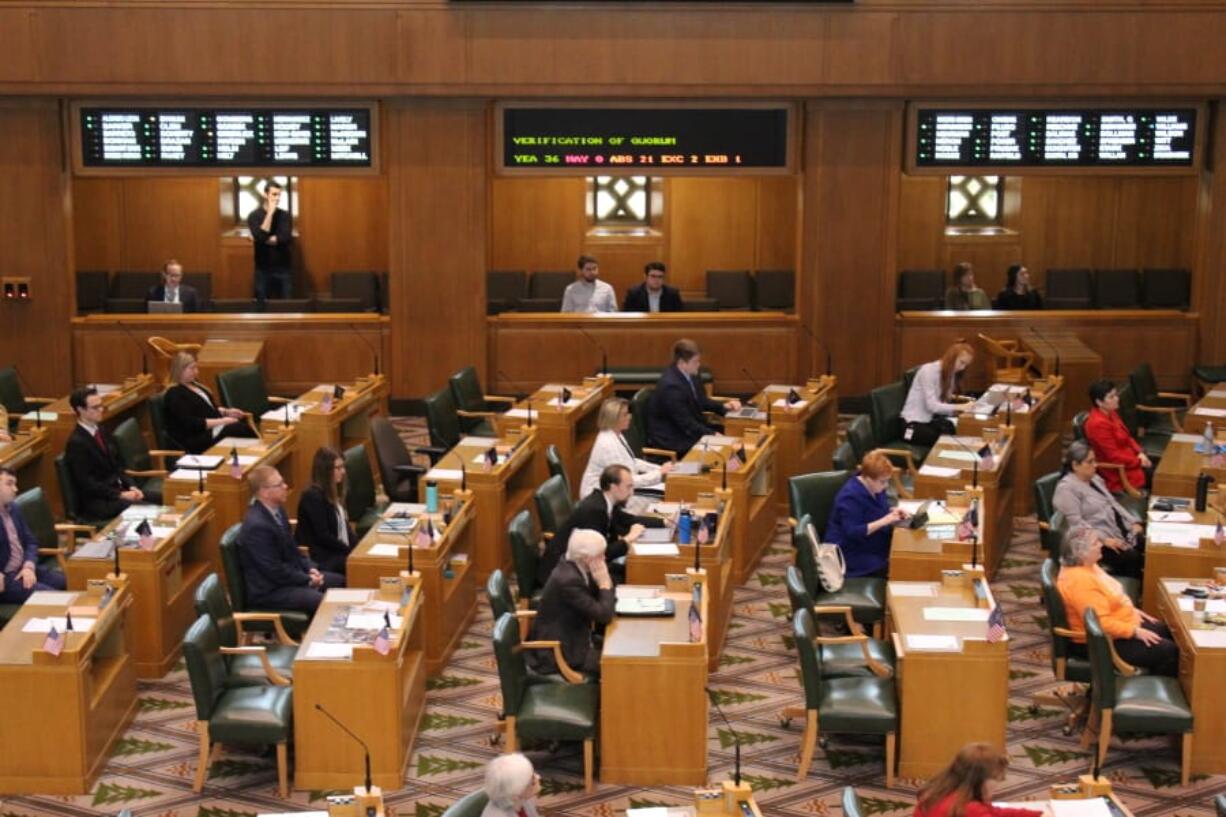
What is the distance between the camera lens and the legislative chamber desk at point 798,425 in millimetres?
13609

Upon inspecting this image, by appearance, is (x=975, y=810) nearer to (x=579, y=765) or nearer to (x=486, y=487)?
(x=579, y=765)

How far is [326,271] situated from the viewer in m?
19.6

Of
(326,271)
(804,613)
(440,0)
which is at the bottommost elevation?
(804,613)

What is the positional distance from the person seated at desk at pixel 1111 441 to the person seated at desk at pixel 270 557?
5660mm

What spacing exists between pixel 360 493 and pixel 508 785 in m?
5.21

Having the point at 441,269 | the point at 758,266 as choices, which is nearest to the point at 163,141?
the point at 441,269

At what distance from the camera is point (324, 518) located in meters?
10.5

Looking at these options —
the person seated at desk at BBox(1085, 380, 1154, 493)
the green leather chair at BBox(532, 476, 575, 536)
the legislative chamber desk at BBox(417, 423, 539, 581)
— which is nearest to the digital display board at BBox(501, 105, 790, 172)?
the legislative chamber desk at BBox(417, 423, 539, 581)

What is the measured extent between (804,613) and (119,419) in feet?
24.6

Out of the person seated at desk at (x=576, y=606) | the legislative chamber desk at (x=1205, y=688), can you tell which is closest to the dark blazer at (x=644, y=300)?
the person seated at desk at (x=576, y=606)

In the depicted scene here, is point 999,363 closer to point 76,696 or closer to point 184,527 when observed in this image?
point 184,527

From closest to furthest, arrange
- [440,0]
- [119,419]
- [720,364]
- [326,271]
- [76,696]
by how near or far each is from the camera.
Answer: [76,696] < [119,419] < [440,0] < [720,364] < [326,271]

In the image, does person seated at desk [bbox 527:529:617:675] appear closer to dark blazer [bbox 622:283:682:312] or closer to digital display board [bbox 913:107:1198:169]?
dark blazer [bbox 622:283:682:312]

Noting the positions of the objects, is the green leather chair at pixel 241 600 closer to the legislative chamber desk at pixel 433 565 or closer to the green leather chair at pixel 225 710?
the legislative chamber desk at pixel 433 565
